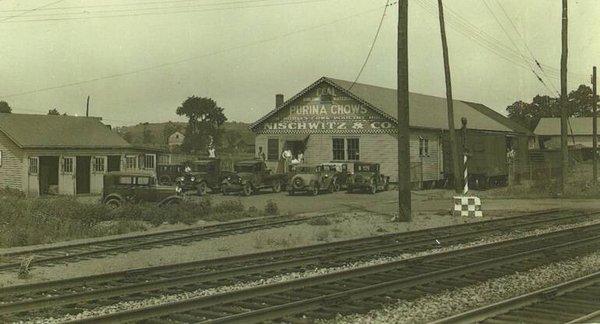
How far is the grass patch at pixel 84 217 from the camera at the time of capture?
16188mm

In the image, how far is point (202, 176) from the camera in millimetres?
31484

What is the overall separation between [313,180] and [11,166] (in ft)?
52.0

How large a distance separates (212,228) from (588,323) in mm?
12246

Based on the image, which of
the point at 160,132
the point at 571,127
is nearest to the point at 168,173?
the point at 571,127

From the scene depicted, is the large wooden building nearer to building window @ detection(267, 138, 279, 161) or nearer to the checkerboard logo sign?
building window @ detection(267, 138, 279, 161)

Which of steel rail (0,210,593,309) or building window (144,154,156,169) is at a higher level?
building window (144,154,156,169)

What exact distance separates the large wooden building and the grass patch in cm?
1659

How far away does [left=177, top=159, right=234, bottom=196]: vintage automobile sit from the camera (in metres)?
31.0

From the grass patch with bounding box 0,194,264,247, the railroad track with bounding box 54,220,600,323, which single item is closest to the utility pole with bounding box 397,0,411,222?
the grass patch with bounding box 0,194,264,247

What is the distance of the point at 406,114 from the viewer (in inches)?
738

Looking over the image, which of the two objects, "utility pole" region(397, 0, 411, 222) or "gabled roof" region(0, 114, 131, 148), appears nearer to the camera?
"utility pole" region(397, 0, 411, 222)

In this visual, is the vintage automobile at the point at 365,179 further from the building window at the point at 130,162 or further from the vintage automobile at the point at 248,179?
the building window at the point at 130,162

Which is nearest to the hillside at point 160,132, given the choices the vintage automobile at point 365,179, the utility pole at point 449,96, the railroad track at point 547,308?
the vintage automobile at point 365,179

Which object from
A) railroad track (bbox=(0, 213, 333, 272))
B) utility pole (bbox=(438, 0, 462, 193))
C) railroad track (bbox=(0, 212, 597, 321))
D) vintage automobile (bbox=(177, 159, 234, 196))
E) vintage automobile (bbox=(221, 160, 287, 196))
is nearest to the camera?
railroad track (bbox=(0, 212, 597, 321))
